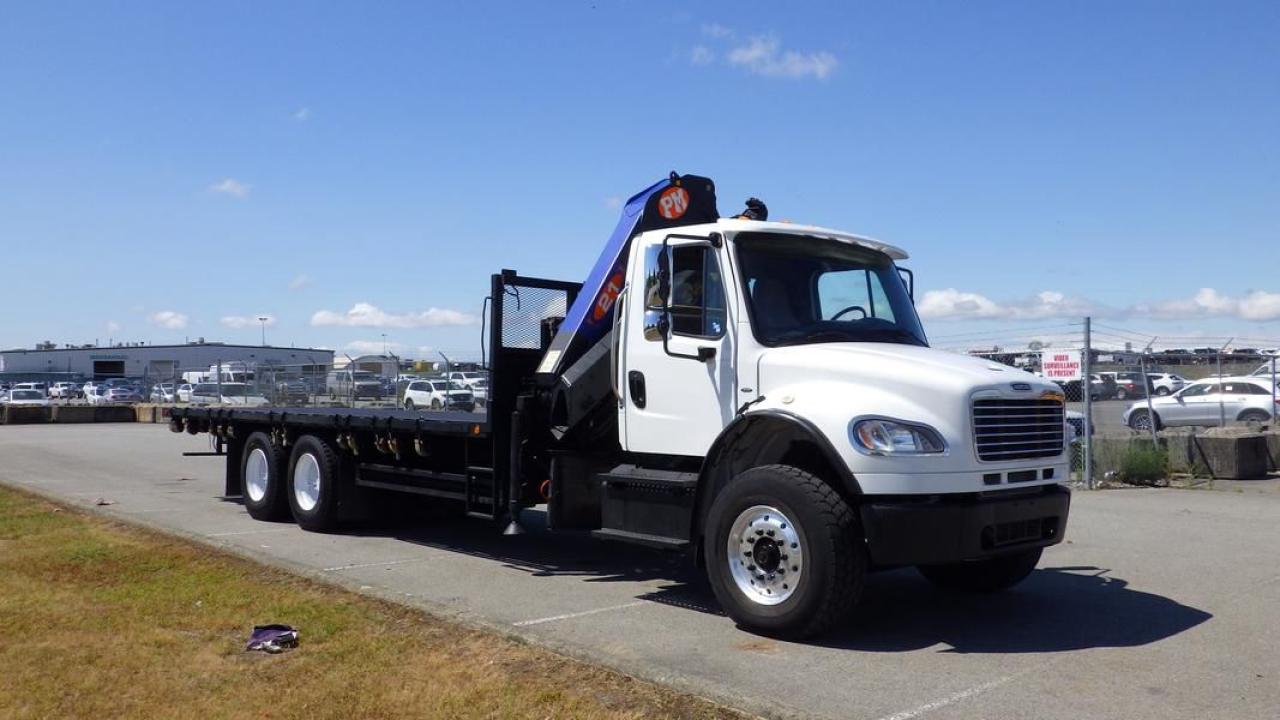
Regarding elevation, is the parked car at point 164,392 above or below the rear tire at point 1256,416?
above

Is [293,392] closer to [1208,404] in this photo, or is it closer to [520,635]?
[1208,404]

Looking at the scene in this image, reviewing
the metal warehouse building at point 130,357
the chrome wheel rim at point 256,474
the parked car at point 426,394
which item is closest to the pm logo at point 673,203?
the chrome wheel rim at point 256,474

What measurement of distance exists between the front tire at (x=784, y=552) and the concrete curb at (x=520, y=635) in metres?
0.90

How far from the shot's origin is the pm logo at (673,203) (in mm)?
8227

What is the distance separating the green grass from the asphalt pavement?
320 millimetres

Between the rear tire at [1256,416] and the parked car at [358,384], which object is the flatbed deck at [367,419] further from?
the rear tire at [1256,416]

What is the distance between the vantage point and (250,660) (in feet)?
19.1

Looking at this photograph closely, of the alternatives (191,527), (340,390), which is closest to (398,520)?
(191,527)

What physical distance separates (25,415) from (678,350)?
34786 mm

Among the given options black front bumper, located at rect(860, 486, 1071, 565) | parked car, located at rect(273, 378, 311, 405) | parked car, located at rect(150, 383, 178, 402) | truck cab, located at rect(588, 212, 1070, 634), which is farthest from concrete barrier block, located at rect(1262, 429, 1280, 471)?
parked car, located at rect(150, 383, 178, 402)

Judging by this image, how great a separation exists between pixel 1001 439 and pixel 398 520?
6957 millimetres

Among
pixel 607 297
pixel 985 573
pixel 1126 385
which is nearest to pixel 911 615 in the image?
pixel 985 573

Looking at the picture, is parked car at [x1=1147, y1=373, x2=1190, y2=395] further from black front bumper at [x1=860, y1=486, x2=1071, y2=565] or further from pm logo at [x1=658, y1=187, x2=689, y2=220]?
black front bumper at [x1=860, y1=486, x2=1071, y2=565]

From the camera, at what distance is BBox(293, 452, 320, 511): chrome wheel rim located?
35.4 ft
